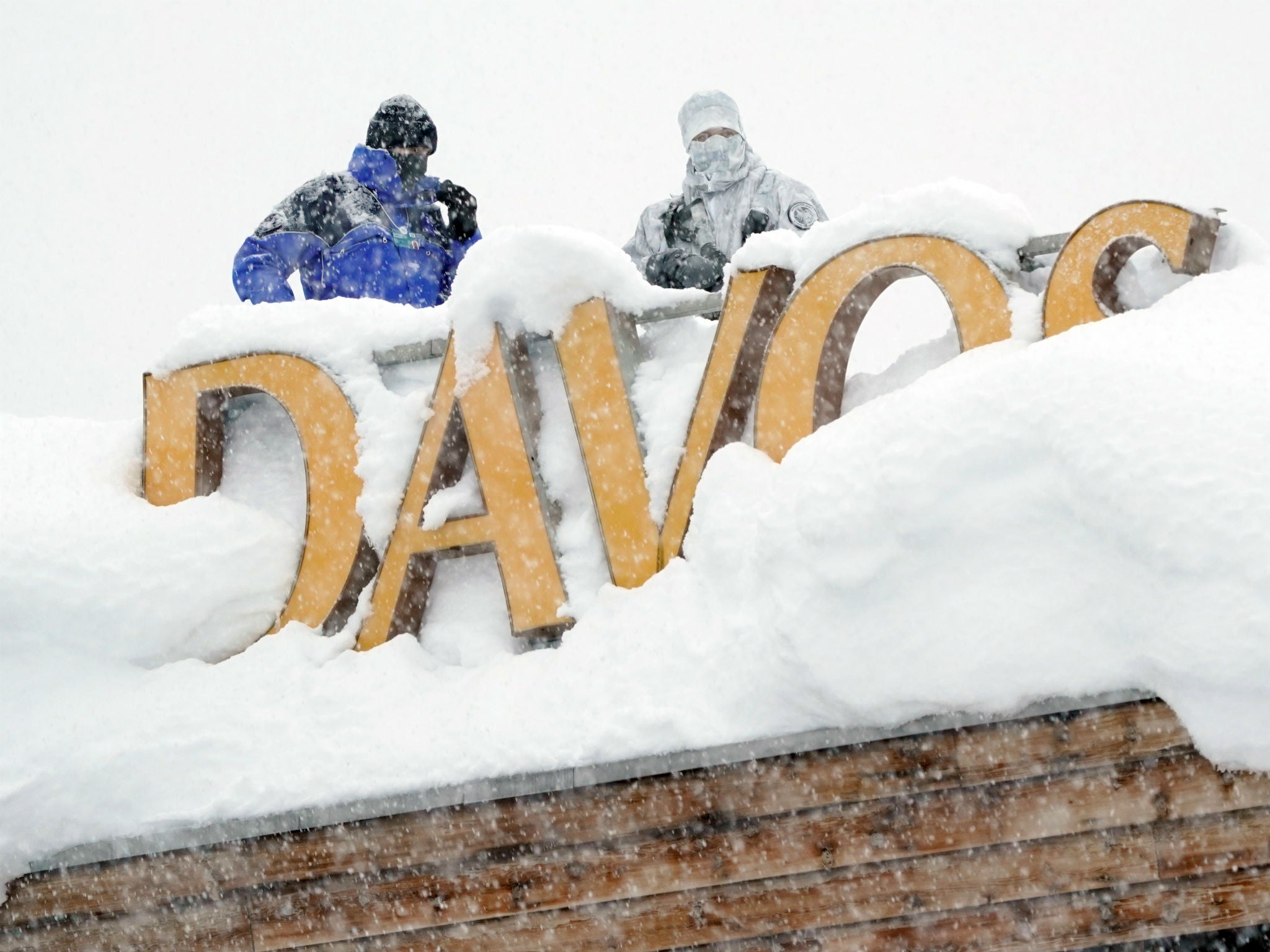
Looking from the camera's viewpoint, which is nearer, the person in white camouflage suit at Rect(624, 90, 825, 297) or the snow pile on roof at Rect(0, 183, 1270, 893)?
the snow pile on roof at Rect(0, 183, 1270, 893)

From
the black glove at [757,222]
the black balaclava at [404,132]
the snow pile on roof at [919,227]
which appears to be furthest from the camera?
the black balaclava at [404,132]

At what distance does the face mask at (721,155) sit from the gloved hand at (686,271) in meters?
0.52

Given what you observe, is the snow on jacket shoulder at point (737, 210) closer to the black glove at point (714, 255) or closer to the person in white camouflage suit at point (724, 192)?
the person in white camouflage suit at point (724, 192)

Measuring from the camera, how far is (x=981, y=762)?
2.91m

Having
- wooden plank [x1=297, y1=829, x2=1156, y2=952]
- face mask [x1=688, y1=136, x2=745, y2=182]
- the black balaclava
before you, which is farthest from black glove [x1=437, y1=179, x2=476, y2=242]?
wooden plank [x1=297, y1=829, x2=1156, y2=952]

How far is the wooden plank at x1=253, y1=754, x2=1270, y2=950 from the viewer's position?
282 cm

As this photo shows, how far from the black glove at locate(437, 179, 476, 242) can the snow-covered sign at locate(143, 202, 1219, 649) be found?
167 centimetres

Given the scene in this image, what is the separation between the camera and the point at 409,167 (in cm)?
529

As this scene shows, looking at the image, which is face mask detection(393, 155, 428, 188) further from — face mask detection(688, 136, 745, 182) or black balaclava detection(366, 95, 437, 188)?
face mask detection(688, 136, 745, 182)

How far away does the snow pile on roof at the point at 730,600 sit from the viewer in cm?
262

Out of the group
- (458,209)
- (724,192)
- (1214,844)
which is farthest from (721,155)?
(1214,844)

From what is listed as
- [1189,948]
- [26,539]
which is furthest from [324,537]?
[1189,948]

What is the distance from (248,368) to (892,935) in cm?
286

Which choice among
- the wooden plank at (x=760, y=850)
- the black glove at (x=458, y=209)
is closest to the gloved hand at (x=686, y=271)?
the black glove at (x=458, y=209)
